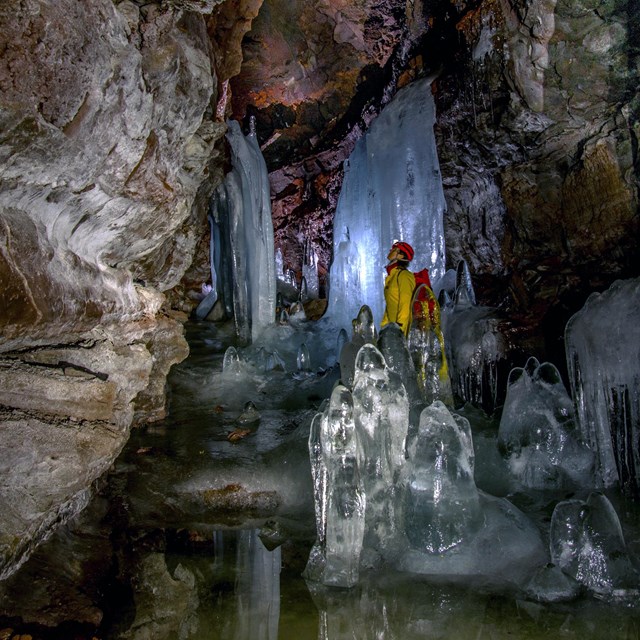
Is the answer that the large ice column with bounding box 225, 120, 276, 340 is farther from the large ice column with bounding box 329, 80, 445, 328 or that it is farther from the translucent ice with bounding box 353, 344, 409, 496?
the translucent ice with bounding box 353, 344, 409, 496

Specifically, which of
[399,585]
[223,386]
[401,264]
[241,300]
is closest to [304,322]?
[241,300]

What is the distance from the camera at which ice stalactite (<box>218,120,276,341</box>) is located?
30.1 ft

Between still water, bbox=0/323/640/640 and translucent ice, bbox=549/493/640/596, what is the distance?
0.11 metres

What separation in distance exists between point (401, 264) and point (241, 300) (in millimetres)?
4455

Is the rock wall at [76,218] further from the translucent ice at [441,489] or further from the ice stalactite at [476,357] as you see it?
the ice stalactite at [476,357]

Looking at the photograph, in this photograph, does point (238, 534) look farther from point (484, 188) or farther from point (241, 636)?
point (484, 188)

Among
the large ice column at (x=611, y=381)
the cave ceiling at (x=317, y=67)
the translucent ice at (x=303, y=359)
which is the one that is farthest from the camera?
the cave ceiling at (x=317, y=67)

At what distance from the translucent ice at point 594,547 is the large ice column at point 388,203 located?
21.5 feet

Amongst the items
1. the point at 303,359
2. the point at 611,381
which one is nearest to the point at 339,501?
the point at 611,381

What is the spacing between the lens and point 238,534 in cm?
342

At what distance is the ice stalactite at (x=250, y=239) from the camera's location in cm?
917

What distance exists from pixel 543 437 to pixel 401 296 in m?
2.08

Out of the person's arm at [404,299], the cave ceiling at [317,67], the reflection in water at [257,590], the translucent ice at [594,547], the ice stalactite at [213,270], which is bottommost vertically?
the reflection in water at [257,590]

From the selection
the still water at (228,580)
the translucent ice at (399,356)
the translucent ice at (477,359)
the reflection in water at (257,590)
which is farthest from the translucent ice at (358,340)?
the reflection in water at (257,590)
